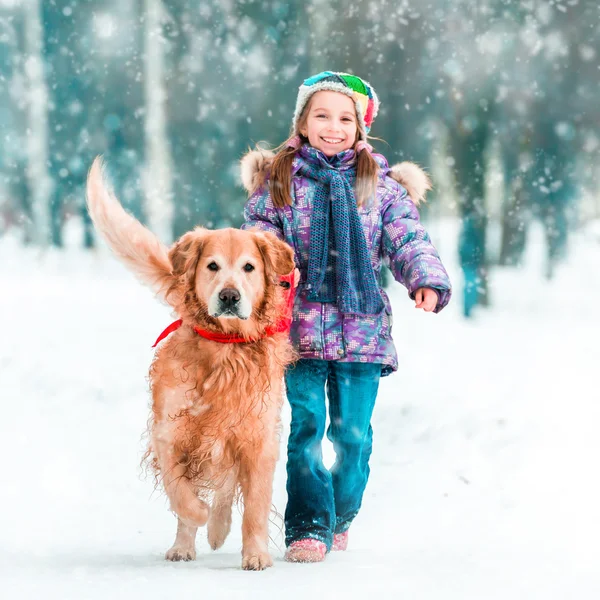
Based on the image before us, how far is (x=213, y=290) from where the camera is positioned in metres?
3.13

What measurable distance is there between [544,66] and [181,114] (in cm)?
458

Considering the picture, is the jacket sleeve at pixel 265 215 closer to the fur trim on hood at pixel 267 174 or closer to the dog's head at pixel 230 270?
the fur trim on hood at pixel 267 174

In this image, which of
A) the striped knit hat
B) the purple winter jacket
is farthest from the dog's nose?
the striped knit hat

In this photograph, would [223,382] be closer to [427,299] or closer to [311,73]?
[427,299]

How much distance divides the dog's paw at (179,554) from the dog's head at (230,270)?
93 centimetres

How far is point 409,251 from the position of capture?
353 centimetres

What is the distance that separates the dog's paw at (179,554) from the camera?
11.1 ft

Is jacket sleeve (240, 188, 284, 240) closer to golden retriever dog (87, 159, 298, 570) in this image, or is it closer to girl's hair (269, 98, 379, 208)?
girl's hair (269, 98, 379, 208)

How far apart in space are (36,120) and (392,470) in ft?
30.9

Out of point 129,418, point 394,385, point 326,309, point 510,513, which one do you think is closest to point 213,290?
point 326,309

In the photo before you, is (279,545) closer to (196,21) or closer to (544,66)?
(544,66)

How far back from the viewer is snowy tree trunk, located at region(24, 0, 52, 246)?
12.2 m

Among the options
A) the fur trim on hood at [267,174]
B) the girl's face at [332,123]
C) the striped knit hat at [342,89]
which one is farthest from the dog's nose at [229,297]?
the striped knit hat at [342,89]

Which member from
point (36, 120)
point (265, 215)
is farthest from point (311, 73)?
point (265, 215)
